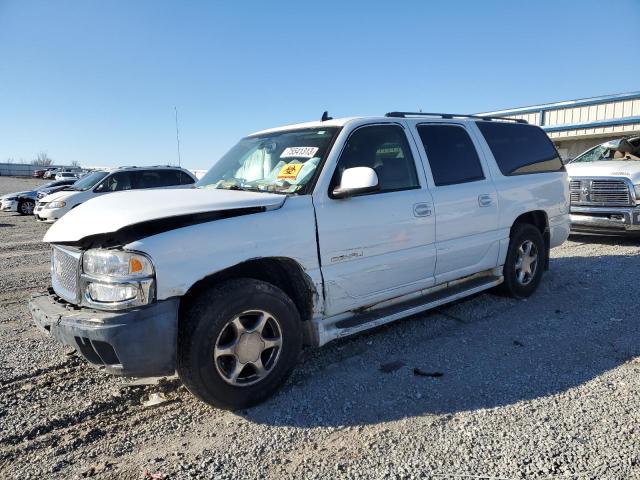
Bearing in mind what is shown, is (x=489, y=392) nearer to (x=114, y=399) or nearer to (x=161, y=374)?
(x=161, y=374)

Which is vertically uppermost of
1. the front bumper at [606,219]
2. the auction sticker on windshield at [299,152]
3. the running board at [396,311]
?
the auction sticker on windshield at [299,152]

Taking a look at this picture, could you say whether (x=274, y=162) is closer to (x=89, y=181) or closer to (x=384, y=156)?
(x=384, y=156)

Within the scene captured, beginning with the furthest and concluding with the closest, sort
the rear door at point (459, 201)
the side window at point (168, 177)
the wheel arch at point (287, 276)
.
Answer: the side window at point (168, 177) → the rear door at point (459, 201) → the wheel arch at point (287, 276)

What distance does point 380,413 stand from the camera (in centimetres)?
302

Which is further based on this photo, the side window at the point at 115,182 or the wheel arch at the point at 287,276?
the side window at the point at 115,182

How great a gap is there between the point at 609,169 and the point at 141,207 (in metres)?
8.27

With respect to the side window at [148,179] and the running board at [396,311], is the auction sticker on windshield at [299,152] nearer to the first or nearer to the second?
the running board at [396,311]

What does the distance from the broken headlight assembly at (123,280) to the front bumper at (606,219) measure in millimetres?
7983

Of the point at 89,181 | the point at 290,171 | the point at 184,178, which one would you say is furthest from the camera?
the point at 89,181

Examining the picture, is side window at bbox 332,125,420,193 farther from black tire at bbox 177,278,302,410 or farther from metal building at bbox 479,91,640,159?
metal building at bbox 479,91,640,159

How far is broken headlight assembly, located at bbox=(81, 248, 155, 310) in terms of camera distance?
8.79 ft

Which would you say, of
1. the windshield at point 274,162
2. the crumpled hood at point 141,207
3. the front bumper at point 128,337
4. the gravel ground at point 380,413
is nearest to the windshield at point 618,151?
the gravel ground at point 380,413

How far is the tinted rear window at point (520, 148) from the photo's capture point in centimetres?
505

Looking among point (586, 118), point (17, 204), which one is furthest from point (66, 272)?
point (586, 118)
